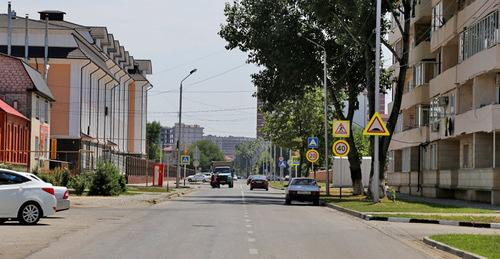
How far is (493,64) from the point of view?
117 feet

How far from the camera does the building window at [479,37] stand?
35812mm

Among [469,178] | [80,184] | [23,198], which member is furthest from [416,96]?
[23,198]

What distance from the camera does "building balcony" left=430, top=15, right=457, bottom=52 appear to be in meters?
A: 43.5

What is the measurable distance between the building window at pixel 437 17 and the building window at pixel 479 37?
3.96 metres

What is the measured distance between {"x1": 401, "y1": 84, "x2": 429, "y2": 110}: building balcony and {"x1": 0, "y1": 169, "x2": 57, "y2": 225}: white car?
119ft

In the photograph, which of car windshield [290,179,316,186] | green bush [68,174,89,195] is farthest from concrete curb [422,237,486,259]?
green bush [68,174,89,195]

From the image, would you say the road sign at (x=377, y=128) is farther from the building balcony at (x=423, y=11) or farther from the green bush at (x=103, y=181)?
the building balcony at (x=423, y=11)

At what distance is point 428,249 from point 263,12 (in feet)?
108

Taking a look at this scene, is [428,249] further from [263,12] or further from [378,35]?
[263,12]

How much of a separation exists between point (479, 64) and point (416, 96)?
16.1 meters

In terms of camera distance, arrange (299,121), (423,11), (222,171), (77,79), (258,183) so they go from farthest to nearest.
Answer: (222,171) → (299,121) → (258,183) → (77,79) → (423,11)

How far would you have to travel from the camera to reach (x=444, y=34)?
45.6 m

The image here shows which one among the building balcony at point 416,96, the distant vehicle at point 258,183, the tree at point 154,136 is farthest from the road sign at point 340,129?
the tree at point 154,136

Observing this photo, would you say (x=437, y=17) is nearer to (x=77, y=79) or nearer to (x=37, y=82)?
(x=37, y=82)
